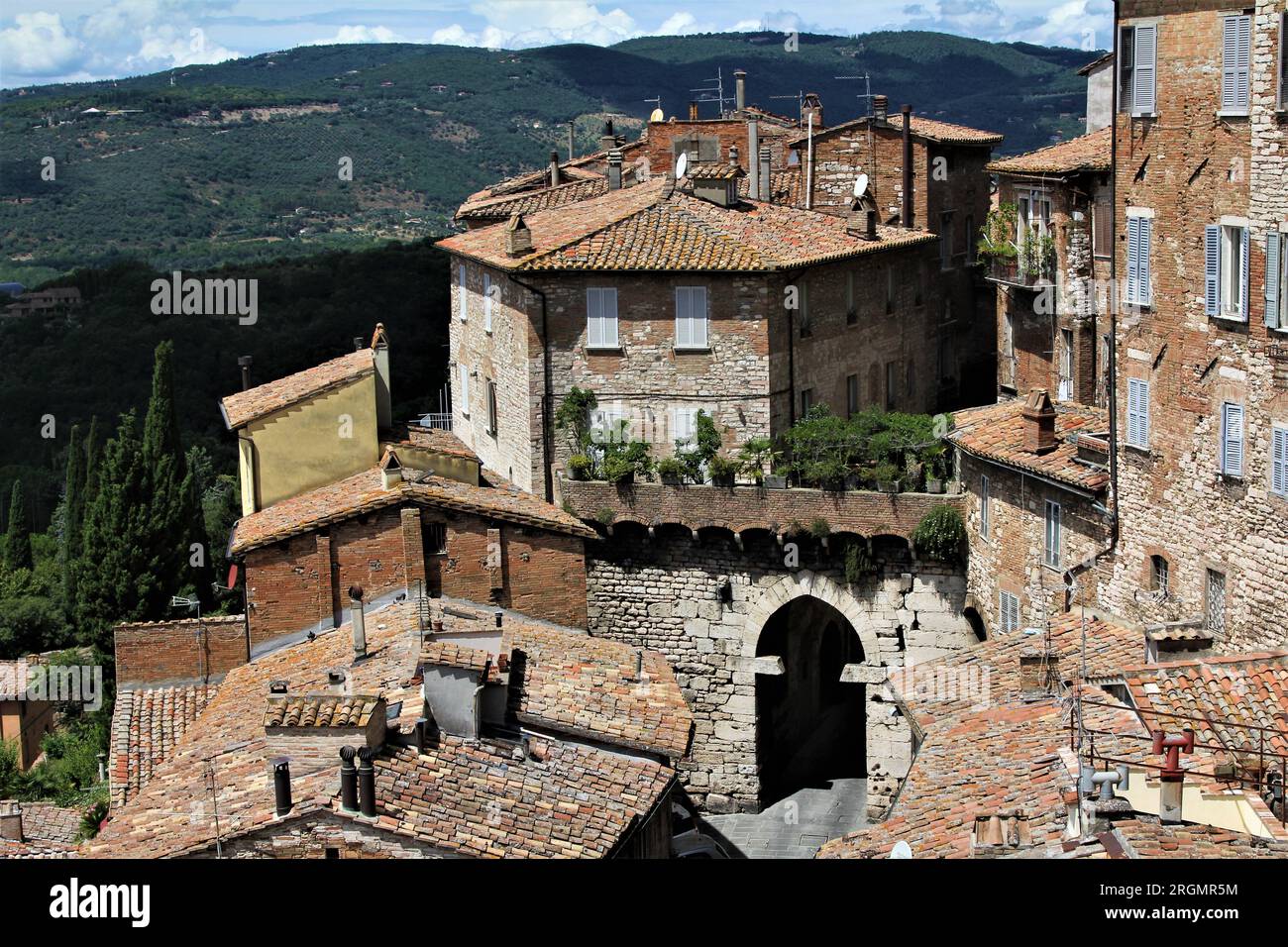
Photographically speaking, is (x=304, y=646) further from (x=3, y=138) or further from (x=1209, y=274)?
(x=3, y=138)

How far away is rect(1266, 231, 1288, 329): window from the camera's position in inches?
A: 907

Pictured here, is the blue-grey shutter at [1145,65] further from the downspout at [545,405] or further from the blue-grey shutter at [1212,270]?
the downspout at [545,405]

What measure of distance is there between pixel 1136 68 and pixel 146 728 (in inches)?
771

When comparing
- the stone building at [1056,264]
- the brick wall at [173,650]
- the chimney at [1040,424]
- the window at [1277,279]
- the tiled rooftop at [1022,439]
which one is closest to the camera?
the window at [1277,279]

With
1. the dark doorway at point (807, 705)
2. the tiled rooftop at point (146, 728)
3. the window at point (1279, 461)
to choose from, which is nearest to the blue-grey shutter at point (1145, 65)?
the window at point (1279, 461)

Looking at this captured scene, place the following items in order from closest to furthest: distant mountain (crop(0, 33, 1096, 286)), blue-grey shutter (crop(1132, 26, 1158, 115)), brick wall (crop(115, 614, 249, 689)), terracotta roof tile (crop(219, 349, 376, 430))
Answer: blue-grey shutter (crop(1132, 26, 1158, 115))
brick wall (crop(115, 614, 249, 689))
terracotta roof tile (crop(219, 349, 376, 430))
distant mountain (crop(0, 33, 1096, 286))

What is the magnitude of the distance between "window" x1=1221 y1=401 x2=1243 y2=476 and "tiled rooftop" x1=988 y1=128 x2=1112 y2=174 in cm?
1082

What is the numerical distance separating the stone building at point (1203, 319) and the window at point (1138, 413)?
0.03m

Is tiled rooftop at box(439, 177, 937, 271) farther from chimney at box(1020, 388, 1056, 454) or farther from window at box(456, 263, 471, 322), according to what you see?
chimney at box(1020, 388, 1056, 454)

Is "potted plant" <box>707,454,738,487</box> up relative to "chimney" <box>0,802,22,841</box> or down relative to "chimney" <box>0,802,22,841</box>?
up

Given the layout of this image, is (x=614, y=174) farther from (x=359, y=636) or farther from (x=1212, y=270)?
(x=1212, y=270)

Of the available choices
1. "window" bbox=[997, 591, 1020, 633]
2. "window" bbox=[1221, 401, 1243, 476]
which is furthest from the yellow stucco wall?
"window" bbox=[1221, 401, 1243, 476]

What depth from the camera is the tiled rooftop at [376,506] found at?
3172 cm

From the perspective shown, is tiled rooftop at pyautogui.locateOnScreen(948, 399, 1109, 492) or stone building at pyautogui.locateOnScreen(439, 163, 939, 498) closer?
tiled rooftop at pyautogui.locateOnScreen(948, 399, 1109, 492)
